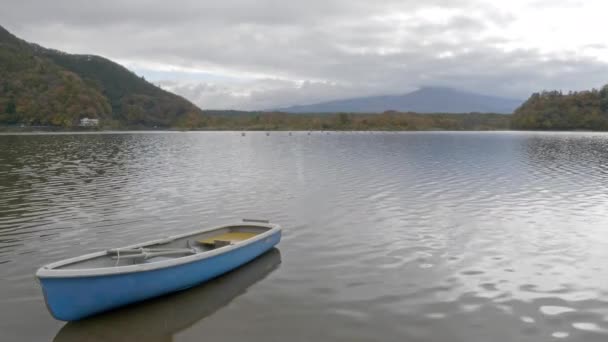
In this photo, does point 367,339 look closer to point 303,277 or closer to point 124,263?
point 303,277

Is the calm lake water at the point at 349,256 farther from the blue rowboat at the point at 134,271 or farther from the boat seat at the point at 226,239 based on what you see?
the boat seat at the point at 226,239

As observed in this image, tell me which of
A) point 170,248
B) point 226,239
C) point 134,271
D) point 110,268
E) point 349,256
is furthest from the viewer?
point 226,239

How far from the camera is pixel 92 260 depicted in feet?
42.1

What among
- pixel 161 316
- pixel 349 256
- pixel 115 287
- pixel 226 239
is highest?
pixel 115 287

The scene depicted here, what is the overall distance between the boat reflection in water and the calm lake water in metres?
0.05

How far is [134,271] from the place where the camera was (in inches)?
471

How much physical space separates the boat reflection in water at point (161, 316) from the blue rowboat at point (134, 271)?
29 centimetres

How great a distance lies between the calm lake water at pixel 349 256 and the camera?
37.8 feet

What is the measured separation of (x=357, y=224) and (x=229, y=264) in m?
9.17

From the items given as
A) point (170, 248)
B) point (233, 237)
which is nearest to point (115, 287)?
point (170, 248)

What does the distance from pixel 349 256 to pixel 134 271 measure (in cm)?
852

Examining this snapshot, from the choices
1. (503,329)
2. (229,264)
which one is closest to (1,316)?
(229,264)

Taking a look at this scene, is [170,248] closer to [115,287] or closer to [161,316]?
[161,316]

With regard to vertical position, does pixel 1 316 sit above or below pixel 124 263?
below
